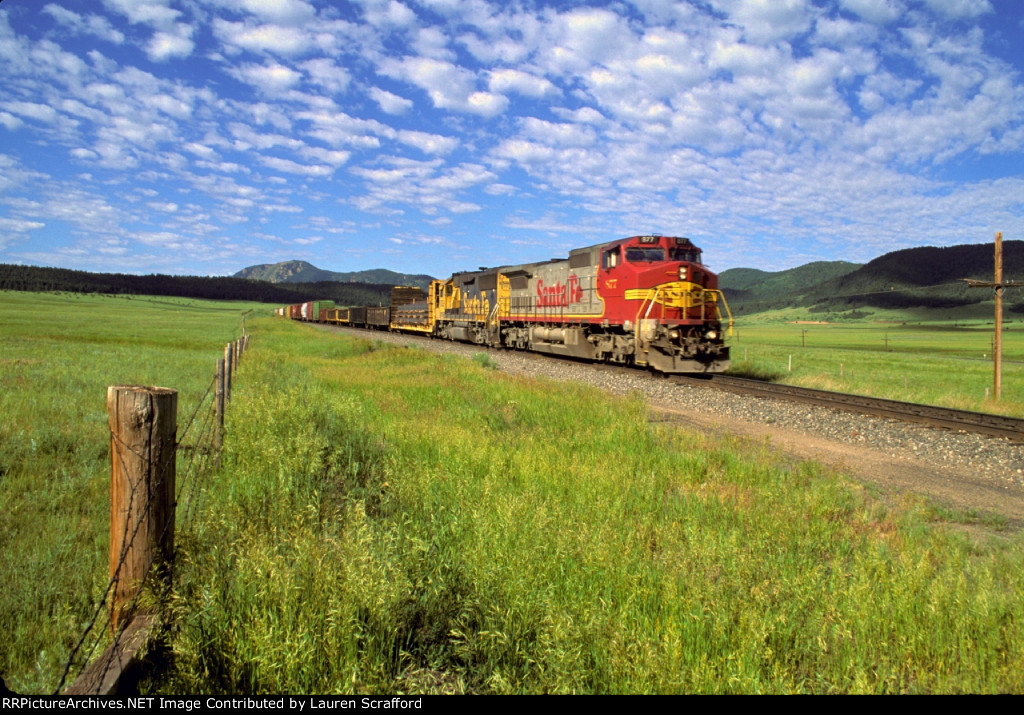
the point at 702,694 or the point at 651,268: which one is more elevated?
the point at 651,268

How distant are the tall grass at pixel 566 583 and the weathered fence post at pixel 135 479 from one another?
1.08 ft

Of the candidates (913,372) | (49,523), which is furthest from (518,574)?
(913,372)

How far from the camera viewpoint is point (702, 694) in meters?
2.68

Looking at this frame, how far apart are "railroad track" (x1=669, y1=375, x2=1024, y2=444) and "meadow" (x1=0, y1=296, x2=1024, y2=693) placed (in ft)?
17.9

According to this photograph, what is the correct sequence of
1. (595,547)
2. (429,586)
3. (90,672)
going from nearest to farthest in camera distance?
1. (90,672)
2. (429,586)
3. (595,547)

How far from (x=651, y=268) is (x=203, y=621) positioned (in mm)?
15754

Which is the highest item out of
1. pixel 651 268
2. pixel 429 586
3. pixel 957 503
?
pixel 651 268

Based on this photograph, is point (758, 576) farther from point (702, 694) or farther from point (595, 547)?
point (702, 694)

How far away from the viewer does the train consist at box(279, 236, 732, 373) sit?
16.7 m

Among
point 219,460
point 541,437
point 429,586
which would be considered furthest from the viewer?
point 541,437

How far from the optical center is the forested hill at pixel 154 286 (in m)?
144

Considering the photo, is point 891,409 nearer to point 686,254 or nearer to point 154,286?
point 686,254

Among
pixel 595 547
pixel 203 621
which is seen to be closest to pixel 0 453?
pixel 203 621

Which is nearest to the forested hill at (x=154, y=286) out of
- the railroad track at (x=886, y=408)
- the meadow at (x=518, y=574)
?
the railroad track at (x=886, y=408)
